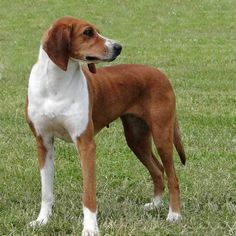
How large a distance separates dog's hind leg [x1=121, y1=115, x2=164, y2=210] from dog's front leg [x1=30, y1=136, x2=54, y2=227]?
3.07ft

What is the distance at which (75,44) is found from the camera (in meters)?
5.46

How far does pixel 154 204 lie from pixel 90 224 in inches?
46.6

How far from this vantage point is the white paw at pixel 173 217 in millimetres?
6098

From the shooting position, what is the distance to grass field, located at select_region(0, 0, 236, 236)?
595 centimetres

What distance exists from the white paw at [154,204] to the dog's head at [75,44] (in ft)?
5.29

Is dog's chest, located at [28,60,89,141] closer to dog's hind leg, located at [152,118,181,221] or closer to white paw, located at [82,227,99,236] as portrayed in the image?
white paw, located at [82,227,99,236]

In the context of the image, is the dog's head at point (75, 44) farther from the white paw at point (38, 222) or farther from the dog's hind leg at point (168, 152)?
the white paw at point (38, 222)

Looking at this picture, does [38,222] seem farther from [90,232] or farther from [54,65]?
[54,65]

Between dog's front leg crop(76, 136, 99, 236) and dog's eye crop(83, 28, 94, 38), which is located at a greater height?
dog's eye crop(83, 28, 94, 38)

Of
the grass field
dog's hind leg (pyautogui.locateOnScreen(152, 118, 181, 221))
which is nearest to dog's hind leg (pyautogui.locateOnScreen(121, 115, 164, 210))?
the grass field

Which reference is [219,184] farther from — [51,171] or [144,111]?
[51,171]

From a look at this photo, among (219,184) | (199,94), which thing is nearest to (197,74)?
(199,94)

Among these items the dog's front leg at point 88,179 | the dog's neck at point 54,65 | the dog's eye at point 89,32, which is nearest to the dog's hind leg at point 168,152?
the dog's front leg at point 88,179

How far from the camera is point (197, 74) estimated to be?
14.1m
